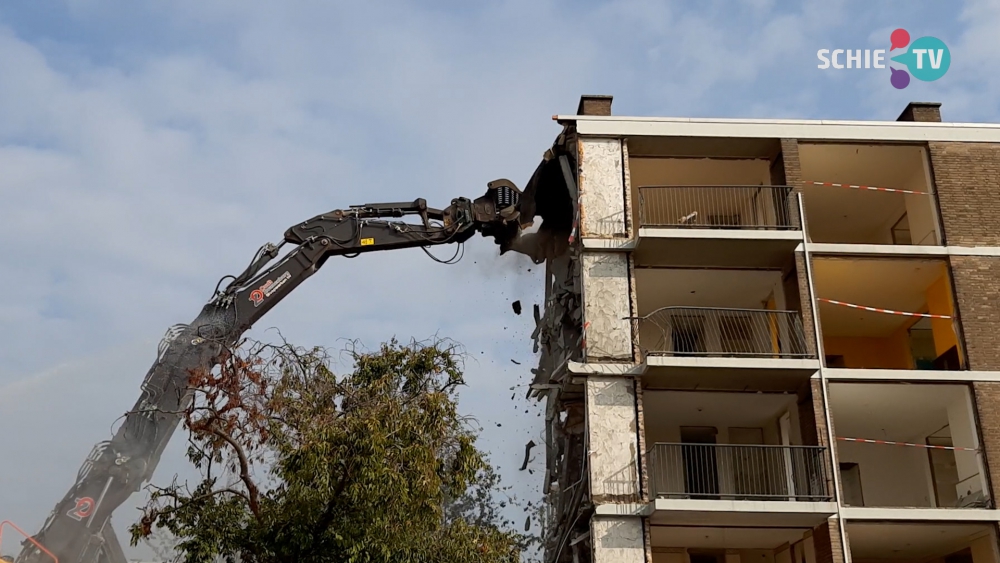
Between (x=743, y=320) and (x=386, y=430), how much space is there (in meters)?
11.8

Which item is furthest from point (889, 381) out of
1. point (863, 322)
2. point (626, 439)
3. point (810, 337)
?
point (626, 439)

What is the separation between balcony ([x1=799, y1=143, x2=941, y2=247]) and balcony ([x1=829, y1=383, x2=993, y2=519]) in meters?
4.11

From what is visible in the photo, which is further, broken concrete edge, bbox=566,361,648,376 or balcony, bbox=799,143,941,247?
balcony, bbox=799,143,941,247

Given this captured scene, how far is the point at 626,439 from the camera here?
76.8 ft

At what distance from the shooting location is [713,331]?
2672 centimetres

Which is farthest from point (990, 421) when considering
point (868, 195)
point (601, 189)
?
point (601, 189)

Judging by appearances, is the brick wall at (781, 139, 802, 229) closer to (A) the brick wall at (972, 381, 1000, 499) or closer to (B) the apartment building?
(B) the apartment building

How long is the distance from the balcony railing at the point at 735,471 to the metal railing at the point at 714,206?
226 inches

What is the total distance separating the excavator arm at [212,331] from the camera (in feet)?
67.9

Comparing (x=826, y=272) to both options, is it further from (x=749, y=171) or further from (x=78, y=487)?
(x=78, y=487)

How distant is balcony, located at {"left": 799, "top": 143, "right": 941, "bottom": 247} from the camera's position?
85.7 feet

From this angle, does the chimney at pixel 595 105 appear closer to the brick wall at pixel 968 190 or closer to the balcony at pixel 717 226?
the balcony at pixel 717 226

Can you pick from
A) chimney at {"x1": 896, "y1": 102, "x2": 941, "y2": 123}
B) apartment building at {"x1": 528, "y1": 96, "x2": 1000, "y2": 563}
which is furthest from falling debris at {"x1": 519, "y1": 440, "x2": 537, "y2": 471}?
chimney at {"x1": 896, "y1": 102, "x2": 941, "y2": 123}

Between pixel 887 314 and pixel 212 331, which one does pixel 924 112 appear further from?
pixel 212 331
